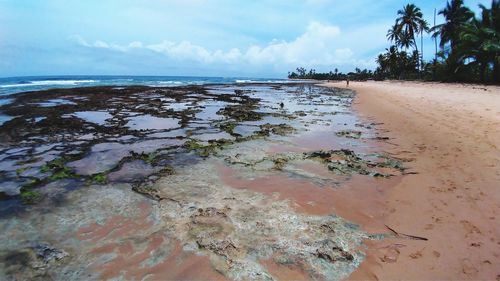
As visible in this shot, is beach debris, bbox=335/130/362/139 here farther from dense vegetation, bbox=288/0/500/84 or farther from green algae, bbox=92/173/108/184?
dense vegetation, bbox=288/0/500/84

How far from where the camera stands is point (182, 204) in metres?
5.17

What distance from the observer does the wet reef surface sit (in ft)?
11.9

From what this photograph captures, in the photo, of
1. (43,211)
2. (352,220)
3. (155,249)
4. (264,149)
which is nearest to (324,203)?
(352,220)

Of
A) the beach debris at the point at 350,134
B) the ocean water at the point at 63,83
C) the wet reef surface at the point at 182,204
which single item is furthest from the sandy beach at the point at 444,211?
the ocean water at the point at 63,83

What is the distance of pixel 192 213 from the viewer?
4828mm

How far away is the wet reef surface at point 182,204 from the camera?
3639 millimetres

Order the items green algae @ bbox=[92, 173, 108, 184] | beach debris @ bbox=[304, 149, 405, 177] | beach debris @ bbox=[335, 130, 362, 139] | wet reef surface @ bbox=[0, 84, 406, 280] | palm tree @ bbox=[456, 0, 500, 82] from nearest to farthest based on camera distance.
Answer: wet reef surface @ bbox=[0, 84, 406, 280]
green algae @ bbox=[92, 173, 108, 184]
beach debris @ bbox=[304, 149, 405, 177]
beach debris @ bbox=[335, 130, 362, 139]
palm tree @ bbox=[456, 0, 500, 82]

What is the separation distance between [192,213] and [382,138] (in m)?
7.33

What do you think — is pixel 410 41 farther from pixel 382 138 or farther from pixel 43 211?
pixel 43 211

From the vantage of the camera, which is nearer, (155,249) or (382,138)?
(155,249)

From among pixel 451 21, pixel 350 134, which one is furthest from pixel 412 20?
pixel 350 134

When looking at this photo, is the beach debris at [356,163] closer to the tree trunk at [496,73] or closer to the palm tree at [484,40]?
the palm tree at [484,40]

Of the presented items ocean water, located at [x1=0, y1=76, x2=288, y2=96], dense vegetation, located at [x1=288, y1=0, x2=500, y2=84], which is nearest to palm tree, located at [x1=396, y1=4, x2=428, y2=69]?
dense vegetation, located at [x1=288, y1=0, x2=500, y2=84]

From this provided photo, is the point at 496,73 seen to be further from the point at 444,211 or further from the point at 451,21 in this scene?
the point at 444,211
